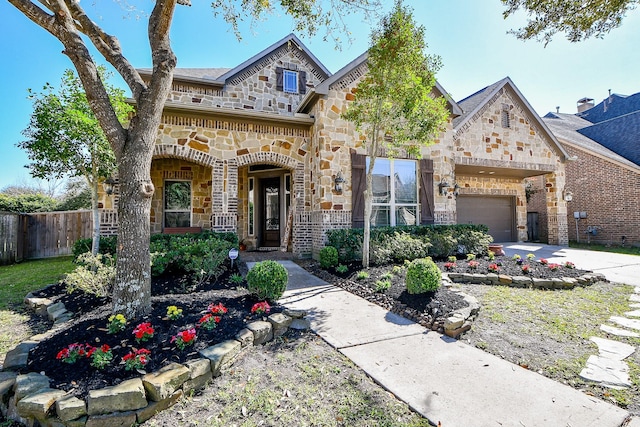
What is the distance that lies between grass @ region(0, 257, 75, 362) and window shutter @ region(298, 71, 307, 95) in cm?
894

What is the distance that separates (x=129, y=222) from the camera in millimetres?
3393

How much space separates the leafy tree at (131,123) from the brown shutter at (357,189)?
544cm

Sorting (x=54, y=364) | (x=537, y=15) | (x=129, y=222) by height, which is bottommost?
(x=54, y=364)

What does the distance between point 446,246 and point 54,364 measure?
7.64m

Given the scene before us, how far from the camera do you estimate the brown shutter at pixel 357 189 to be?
834cm

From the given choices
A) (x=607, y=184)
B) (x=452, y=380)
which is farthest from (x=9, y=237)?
(x=607, y=184)

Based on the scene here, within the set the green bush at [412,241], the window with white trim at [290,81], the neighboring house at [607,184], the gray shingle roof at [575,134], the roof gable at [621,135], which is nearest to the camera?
the green bush at [412,241]

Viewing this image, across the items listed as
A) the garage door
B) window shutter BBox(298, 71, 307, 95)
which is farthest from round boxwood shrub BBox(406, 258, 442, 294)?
the garage door

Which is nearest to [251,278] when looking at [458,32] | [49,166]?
[49,166]

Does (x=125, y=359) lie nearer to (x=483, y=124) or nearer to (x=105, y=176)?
(x=105, y=176)

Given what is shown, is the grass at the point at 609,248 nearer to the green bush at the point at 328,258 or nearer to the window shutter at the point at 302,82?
the green bush at the point at 328,258

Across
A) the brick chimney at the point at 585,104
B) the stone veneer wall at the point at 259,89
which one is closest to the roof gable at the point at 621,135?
the brick chimney at the point at 585,104

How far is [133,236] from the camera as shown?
3.40m

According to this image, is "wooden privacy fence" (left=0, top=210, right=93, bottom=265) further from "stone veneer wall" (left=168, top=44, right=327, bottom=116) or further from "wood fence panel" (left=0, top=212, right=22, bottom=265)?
"stone veneer wall" (left=168, top=44, right=327, bottom=116)
